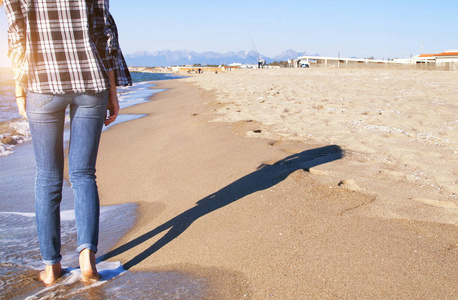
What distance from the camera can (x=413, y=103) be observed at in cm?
662

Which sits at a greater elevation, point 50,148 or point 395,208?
point 50,148

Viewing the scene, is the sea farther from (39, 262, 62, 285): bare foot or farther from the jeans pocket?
the jeans pocket

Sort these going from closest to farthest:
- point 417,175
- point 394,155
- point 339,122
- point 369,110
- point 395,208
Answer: point 395,208
point 417,175
point 394,155
point 339,122
point 369,110

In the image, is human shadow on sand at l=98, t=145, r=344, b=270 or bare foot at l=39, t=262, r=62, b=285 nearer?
bare foot at l=39, t=262, r=62, b=285

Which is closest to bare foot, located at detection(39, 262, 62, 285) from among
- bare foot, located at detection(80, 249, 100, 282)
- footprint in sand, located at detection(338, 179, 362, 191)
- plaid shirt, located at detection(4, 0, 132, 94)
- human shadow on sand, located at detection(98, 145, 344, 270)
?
bare foot, located at detection(80, 249, 100, 282)

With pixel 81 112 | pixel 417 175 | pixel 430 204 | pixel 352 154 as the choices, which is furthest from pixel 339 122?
pixel 81 112

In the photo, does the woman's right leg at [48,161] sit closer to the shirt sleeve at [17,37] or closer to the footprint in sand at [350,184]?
the shirt sleeve at [17,37]

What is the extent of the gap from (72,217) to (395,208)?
222 centimetres

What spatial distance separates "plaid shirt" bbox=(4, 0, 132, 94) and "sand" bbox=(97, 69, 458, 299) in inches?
38.7

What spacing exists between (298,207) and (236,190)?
0.56 meters

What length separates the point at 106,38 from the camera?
174 cm

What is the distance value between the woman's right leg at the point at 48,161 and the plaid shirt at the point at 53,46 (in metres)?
0.07

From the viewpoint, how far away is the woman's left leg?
1.68m

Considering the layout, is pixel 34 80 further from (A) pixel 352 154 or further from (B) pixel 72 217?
(A) pixel 352 154
